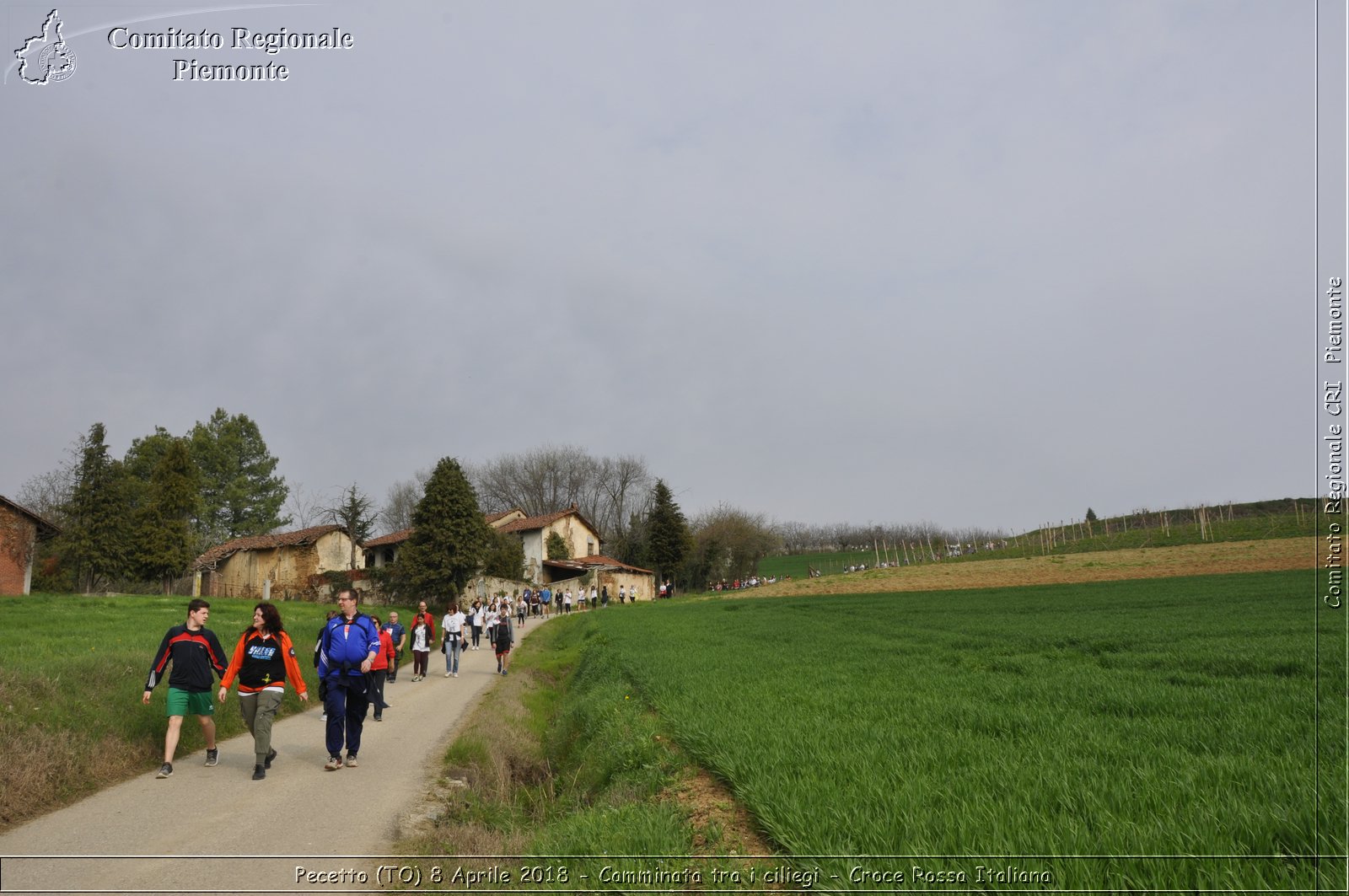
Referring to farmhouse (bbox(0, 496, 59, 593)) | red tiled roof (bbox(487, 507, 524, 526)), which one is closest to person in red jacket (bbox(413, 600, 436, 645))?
farmhouse (bbox(0, 496, 59, 593))

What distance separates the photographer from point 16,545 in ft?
141

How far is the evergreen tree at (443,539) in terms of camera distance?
2032 inches

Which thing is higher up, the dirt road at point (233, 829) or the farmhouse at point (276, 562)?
the dirt road at point (233, 829)

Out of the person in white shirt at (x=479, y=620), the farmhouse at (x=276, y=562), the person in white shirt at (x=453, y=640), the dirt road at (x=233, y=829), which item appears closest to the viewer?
the dirt road at (x=233, y=829)

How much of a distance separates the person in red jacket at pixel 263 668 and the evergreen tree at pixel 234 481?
75.5 m

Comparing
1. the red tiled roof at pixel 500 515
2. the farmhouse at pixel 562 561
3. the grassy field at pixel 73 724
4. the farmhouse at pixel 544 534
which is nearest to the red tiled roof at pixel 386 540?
the farmhouse at pixel 562 561

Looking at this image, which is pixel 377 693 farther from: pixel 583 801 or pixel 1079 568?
pixel 1079 568

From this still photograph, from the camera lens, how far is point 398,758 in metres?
9.80

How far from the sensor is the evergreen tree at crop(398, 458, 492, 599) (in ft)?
169

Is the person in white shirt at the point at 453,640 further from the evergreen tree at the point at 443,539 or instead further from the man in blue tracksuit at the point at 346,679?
the evergreen tree at the point at 443,539

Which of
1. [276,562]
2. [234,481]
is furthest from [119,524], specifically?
[234,481]

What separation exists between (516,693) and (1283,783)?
13.6 m

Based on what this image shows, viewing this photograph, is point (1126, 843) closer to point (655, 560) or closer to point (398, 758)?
point (398, 758)

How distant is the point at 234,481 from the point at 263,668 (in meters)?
78.9
